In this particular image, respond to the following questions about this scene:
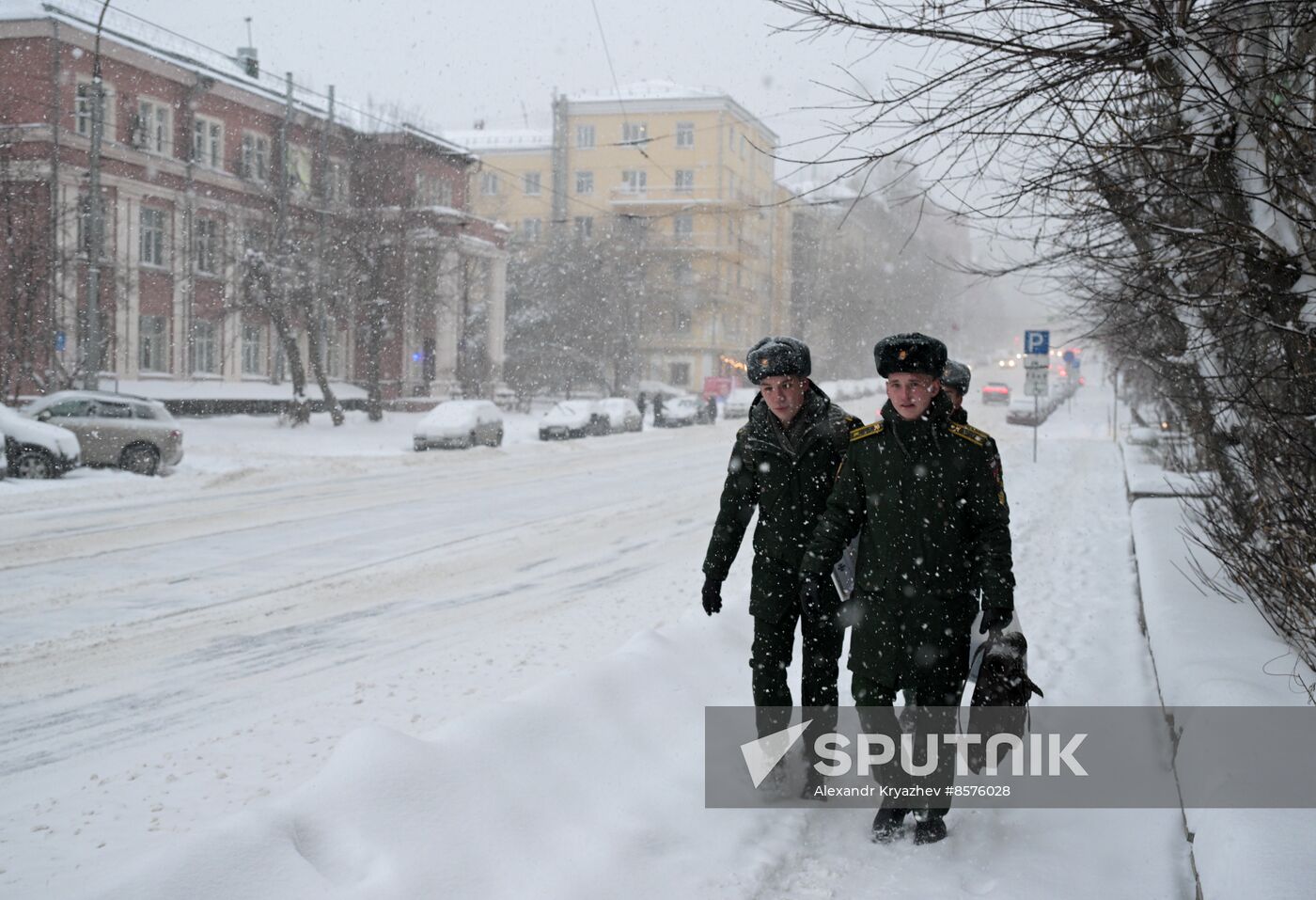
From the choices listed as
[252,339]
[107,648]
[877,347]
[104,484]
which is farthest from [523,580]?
[252,339]

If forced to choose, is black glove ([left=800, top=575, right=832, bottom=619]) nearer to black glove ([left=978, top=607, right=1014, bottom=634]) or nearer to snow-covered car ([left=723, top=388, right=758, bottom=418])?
black glove ([left=978, top=607, right=1014, bottom=634])

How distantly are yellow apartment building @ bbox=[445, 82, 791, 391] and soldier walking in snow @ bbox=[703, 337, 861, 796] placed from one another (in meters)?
56.6

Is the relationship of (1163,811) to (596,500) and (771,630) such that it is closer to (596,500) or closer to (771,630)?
(771,630)

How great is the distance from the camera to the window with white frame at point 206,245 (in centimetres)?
3447

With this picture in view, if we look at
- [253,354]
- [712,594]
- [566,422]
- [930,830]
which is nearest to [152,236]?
[253,354]

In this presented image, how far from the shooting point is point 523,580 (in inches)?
443

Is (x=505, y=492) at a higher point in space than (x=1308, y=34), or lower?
lower

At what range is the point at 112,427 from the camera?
67.8 ft

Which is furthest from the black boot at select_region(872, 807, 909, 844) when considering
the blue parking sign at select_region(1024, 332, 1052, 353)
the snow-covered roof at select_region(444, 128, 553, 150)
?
the snow-covered roof at select_region(444, 128, 553, 150)

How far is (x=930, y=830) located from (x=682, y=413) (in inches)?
1648

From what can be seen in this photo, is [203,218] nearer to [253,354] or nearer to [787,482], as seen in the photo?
[253,354]

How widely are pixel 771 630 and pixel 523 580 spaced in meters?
7.01

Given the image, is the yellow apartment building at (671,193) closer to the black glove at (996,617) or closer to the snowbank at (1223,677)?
the snowbank at (1223,677)

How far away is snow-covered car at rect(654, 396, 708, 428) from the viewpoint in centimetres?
4559
